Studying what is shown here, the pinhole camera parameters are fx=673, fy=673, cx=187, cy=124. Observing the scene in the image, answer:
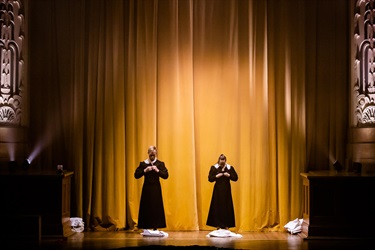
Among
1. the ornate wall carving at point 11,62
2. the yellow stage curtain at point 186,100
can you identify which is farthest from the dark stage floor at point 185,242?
the ornate wall carving at point 11,62

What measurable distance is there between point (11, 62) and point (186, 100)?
2.57 m

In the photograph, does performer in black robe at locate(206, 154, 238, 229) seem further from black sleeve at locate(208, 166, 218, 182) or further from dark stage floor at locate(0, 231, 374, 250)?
dark stage floor at locate(0, 231, 374, 250)

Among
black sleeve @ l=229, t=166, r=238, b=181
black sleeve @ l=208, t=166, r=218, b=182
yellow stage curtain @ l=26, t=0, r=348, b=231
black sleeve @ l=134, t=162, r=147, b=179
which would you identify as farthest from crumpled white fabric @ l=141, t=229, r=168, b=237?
black sleeve @ l=229, t=166, r=238, b=181

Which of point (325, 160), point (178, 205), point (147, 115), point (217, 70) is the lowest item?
point (178, 205)

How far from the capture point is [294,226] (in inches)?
372

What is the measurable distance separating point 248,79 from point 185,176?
171 cm

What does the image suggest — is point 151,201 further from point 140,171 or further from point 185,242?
point 185,242

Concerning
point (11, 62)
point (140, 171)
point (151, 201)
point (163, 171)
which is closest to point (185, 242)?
point (151, 201)

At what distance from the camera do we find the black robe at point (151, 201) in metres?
9.09

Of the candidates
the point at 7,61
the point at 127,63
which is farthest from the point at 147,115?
the point at 7,61

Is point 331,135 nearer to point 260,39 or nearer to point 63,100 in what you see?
point 260,39

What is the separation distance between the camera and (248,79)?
9.99 metres

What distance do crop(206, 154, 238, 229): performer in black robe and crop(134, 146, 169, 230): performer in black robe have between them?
0.68 m

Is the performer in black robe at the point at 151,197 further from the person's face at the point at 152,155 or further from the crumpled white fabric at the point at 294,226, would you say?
the crumpled white fabric at the point at 294,226
